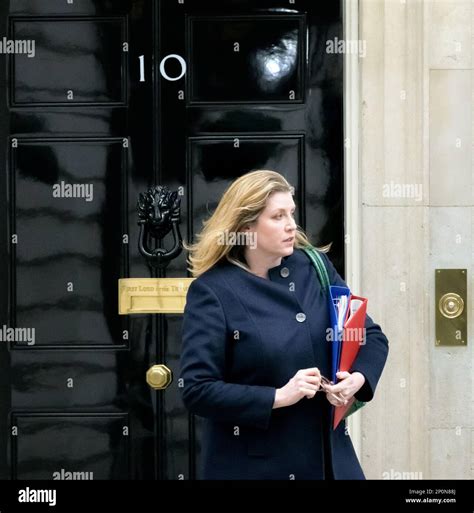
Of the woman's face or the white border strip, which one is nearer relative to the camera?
the woman's face

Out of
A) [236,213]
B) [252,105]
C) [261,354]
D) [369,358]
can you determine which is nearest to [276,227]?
[236,213]

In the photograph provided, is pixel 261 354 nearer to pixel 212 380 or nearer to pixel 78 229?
pixel 212 380

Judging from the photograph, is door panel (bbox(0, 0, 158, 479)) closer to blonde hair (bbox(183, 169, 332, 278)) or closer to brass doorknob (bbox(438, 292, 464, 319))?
brass doorknob (bbox(438, 292, 464, 319))

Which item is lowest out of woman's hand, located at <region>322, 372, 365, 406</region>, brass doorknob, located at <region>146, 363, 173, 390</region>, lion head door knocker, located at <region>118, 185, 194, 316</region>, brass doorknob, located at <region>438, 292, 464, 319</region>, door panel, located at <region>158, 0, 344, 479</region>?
brass doorknob, located at <region>146, 363, 173, 390</region>

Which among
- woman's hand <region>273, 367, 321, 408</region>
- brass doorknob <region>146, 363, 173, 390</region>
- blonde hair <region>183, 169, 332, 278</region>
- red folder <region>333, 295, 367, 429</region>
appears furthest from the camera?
brass doorknob <region>146, 363, 173, 390</region>

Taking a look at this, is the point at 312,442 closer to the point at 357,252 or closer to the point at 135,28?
the point at 357,252

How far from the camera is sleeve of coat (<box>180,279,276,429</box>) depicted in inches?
108

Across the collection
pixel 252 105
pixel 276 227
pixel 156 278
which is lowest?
pixel 156 278

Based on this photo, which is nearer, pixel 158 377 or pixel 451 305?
pixel 451 305

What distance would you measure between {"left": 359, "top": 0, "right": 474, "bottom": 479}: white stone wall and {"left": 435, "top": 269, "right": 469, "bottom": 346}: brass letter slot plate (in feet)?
0.10

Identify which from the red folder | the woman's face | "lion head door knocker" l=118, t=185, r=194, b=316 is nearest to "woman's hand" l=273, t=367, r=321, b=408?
the red folder

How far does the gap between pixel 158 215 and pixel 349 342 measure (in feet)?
5.90

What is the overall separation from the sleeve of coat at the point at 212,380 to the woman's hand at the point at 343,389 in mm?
162

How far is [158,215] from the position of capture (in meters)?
4.41
